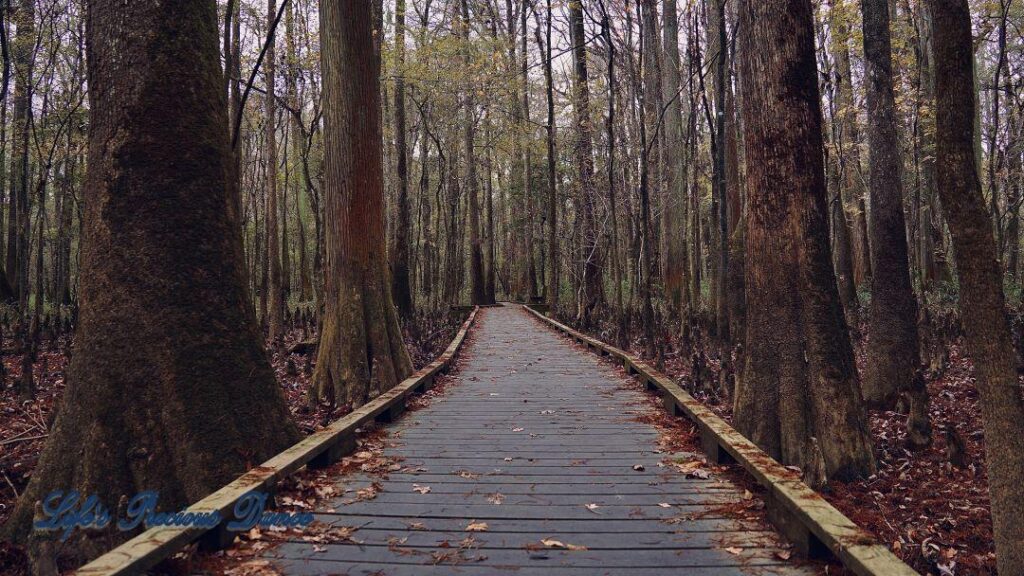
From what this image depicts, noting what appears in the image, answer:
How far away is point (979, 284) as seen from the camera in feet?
9.58

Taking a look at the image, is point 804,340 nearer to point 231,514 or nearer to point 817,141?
point 817,141

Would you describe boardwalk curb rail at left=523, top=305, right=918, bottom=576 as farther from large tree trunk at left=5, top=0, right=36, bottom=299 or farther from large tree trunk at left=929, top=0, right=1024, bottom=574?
large tree trunk at left=5, top=0, right=36, bottom=299

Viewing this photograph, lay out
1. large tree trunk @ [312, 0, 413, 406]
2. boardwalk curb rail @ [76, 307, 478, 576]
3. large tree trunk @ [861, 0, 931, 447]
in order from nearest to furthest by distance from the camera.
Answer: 1. boardwalk curb rail @ [76, 307, 478, 576]
2. large tree trunk @ [861, 0, 931, 447]
3. large tree trunk @ [312, 0, 413, 406]

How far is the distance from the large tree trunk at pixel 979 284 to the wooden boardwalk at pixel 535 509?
1111mm

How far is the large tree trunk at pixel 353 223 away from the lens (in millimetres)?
7676

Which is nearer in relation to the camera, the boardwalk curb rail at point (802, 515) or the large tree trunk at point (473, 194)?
the boardwalk curb rail at point (802, 515)

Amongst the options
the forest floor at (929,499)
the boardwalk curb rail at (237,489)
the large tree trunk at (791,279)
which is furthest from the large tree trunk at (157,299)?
the forest floor at (929,499)

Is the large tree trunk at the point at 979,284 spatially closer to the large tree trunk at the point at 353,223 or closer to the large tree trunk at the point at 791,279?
the large tree trunk at the point at 791,279

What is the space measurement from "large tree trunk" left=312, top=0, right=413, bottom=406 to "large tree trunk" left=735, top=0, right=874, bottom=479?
454 centimetres

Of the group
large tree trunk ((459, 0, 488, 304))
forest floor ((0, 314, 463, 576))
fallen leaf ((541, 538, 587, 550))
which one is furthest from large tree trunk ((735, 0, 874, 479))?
large tree trunk ((459, 0, 488, 304))

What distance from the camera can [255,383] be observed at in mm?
4293

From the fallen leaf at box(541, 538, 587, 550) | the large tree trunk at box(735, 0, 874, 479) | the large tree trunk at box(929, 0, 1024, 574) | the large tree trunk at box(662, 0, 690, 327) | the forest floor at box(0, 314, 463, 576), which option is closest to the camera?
the large tree trunk at box(929, 0, 1024, 574)

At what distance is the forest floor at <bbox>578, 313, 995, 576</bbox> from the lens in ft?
11.9

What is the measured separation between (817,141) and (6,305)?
70.2 ft
